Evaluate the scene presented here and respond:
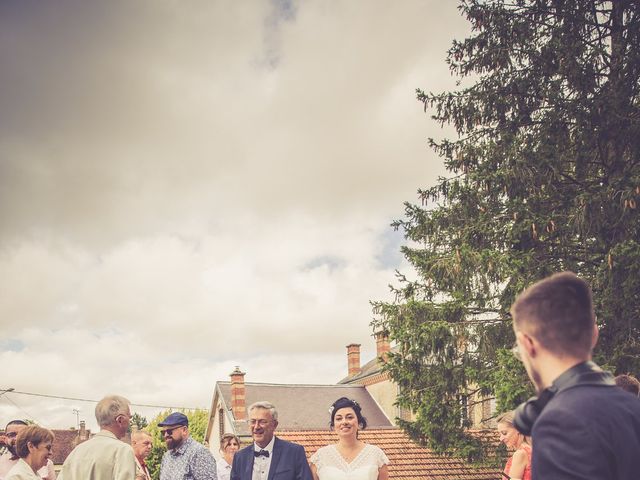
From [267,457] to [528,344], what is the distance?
14.6 ft

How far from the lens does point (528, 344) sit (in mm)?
2008

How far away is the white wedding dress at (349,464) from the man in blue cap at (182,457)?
113 centimetres

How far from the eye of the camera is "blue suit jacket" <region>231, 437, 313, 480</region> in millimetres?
5773

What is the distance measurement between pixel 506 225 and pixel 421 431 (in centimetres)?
535

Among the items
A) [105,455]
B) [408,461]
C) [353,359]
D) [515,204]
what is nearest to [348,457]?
[105,455]

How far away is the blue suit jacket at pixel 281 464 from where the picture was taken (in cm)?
577

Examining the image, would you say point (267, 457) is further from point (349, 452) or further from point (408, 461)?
point (408, 461)

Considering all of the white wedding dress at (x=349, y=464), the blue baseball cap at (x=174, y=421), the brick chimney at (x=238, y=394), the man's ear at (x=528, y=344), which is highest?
the brick chimney at (x=238, y=394)

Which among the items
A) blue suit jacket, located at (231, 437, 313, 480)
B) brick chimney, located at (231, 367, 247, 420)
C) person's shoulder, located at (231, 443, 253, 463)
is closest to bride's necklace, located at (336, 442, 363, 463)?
blue suit jacket, located at (231, 437, 313, 480)

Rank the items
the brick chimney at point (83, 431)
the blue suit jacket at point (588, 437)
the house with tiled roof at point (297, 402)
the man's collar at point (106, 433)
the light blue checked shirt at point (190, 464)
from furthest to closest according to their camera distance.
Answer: the brick chimney at point (83, 431) < the house with tiled roof at point (297, 402) < the light blue checked shirt at point (190, 464) < the man's collar at point (106, 433) < the blue suit jacket at point (588, 437)

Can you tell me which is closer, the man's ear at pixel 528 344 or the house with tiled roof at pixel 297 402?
the man's ear at pixel 528 344

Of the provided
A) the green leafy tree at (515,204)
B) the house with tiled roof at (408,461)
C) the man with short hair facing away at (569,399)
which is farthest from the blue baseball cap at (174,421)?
the house with tiled roof at (408,461)

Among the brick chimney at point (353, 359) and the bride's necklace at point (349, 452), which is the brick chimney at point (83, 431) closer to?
the brick chimney at point (353, 359)

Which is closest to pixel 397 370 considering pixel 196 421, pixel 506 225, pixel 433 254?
pixel 433 254
